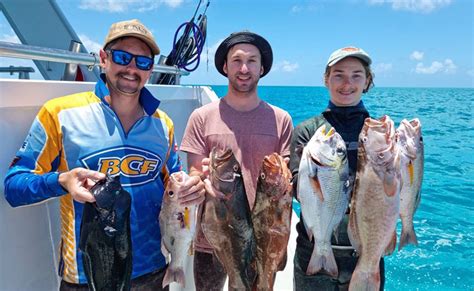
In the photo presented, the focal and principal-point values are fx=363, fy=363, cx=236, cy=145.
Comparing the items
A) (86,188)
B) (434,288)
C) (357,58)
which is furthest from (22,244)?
(434,288)

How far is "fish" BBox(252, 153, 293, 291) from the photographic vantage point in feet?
7.57

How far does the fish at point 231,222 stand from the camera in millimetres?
2398

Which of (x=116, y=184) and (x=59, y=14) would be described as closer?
(x=116, y=184)

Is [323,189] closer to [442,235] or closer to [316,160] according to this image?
[316,160]

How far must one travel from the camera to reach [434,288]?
618 centimetres

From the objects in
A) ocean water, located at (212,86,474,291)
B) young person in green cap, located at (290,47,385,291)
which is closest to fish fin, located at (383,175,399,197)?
→ young person in green cap, located at (290,47,385,291)

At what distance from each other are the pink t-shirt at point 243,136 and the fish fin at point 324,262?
0.73 metres

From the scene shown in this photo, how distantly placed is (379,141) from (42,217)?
233 cm

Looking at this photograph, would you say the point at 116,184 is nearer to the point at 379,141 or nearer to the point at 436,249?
the point at 379,141

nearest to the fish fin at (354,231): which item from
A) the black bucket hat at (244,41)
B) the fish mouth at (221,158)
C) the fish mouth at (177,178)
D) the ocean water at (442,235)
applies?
the fish mouth at (221,158)

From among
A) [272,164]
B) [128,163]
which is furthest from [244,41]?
[128,163]

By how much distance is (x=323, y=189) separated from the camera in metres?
2.20

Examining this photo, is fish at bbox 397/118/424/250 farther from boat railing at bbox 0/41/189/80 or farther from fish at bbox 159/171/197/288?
boat railing at bbox 0/41/189/80

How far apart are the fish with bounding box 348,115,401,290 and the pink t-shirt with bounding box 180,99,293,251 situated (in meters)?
0.75
